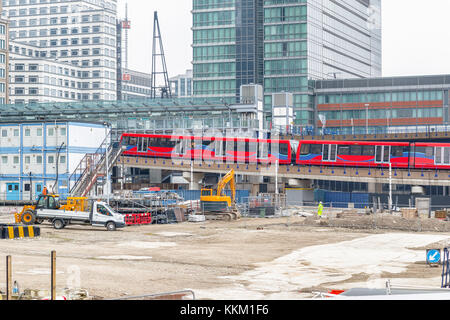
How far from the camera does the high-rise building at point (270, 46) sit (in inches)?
5231

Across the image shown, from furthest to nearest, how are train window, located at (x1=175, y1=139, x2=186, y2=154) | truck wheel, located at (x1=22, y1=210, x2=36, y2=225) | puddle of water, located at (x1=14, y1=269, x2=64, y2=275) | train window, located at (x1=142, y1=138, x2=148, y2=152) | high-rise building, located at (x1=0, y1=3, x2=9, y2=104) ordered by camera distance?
high-rise building, located at (x1=0, y1=3, x2=9, y2=104)
train window, located at (x1=142, y1=138, x2=148, y2=152)
train window, located at (x1=175, y1=139, x2=186, y2=154)
truck wheel, located at (x1=22, y1=210, x2=36, y2=225)
puddle of water, located at (x1=14, y1=269, x2=64, y2=275)

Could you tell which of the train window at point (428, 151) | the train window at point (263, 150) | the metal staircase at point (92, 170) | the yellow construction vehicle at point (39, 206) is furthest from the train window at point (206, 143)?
the yellow construction vehicle at point (39, 206)

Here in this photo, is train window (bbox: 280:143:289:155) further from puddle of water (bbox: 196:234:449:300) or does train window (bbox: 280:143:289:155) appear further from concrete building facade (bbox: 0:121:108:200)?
puddle of water (bbox: 196:234:449:300)

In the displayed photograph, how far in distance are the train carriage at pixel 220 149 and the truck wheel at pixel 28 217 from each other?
34894 millimetres

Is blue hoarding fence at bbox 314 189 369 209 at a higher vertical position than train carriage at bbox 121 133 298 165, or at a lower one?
lower

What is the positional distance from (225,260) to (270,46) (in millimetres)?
107017

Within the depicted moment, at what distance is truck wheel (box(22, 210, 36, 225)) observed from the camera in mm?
50719

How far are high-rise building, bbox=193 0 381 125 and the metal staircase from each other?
52526 mm

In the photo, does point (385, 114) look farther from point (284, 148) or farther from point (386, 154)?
point (386, 154)

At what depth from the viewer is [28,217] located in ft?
167

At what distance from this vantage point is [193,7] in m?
141

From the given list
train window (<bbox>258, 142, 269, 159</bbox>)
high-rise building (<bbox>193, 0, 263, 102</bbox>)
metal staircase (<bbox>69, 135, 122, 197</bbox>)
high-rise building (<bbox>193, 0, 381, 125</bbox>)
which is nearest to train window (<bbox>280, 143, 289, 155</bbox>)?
train window (<bbox>258, 142, 269, 159</bbox>)
